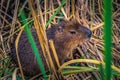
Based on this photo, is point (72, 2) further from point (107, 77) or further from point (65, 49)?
point (107, 77)

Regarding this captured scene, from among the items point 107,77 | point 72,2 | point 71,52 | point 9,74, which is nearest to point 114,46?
point 71,52

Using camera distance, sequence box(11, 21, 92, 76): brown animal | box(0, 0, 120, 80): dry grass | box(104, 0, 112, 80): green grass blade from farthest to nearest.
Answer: box(0, 0, 120, 80): dry grass, box(11, 21, 92, 76): brown animal, box(104, 0, 112, 80): green grass blade

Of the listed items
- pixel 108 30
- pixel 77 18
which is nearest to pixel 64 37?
pixel 77 18

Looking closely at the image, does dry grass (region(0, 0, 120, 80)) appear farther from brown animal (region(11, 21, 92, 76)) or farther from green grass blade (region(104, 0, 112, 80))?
green grass blade (region(104, 0, 112, 80))

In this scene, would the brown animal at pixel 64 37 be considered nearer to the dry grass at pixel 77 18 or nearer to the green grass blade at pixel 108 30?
the dry grass at pixel 77 18

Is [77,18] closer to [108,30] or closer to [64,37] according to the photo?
[64,37]

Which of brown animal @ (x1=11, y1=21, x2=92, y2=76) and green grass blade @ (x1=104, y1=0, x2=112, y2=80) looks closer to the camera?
green grass blade @ (x1=104, y1=0, x2=112, y2=80)

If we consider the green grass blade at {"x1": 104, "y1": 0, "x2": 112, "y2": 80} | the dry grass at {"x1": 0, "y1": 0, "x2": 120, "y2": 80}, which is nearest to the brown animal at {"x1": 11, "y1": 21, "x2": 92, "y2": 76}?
the dry grass at {"x1": 0, "y1": 0, "x2": 120, "y2": 80}

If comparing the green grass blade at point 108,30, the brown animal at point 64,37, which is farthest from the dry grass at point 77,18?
the green grass blade at point 108,30
